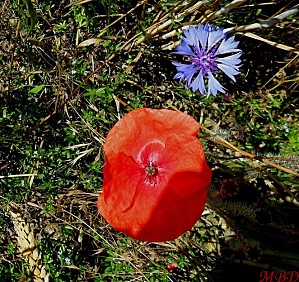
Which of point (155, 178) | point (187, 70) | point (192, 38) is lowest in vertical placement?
point (155, 178)

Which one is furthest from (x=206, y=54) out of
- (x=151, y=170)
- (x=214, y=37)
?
(x=151, y=170)

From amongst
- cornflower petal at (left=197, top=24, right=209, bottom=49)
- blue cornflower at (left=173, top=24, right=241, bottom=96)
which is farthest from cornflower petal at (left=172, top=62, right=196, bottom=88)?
cornflower petal at (left=197, top=24, right=209, bottom=49)

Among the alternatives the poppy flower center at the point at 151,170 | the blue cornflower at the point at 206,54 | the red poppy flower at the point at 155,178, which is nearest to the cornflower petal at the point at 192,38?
the blue cornflower at the point at 206,54

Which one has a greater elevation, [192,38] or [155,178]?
[192,38]

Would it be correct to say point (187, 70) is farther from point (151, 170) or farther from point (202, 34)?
point (151, 170)

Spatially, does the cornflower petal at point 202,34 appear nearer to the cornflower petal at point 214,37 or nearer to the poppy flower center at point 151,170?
the cornflower petal at point 214,37

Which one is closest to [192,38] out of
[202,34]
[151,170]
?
[202,34]

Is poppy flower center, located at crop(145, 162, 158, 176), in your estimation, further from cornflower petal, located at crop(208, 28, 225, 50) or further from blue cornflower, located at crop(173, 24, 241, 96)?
cornflower petal, located at crop(208, 28, 225, 50)

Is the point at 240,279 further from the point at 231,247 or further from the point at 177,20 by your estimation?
the point at 177,20

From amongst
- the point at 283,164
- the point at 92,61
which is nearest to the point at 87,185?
the point at 92,61
